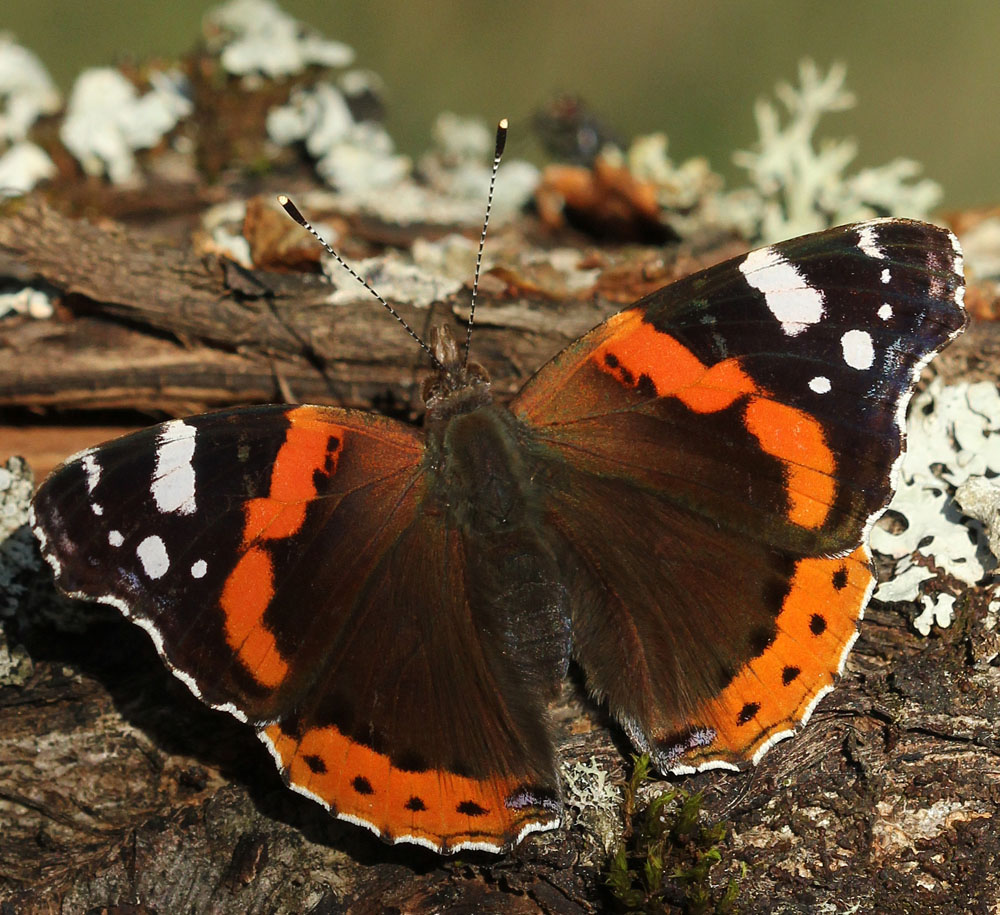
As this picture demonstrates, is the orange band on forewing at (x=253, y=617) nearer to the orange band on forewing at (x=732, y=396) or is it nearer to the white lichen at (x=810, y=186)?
the orange band on forewing at (x=732, y=396)

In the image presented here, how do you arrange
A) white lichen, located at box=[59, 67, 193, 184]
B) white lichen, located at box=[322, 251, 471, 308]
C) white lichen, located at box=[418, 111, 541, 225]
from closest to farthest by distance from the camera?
white lichen, located at box=[322, 251, 471, 308] < white lichen, located at box=[59, 67, 193, 184] < white lichen, located at box=[418, 111, 541, 225]

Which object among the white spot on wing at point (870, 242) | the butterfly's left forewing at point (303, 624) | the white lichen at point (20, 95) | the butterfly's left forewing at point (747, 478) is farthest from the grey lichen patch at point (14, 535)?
the white spot on wing at point (870, 242)

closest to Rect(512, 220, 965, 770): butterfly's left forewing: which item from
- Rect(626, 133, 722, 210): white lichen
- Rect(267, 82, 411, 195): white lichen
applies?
Rect(626, 133, 722, 210): white lichen

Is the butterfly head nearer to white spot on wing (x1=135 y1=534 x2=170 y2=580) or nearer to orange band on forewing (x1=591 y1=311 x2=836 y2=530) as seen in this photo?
orange band on forewing (x1=591 y1=311 x2=836 y2=530)

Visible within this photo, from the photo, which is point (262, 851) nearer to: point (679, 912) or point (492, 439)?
point (679, 912)

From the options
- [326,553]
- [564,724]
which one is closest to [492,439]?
[326,553]

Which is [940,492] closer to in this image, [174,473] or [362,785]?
[362,785]
